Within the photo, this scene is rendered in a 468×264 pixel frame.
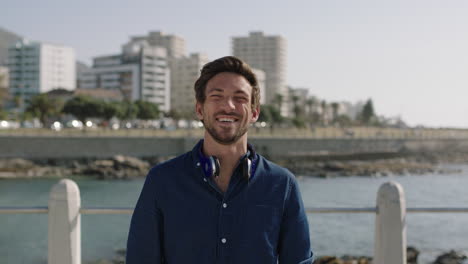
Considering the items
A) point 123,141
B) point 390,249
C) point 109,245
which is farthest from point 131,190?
point 390,249

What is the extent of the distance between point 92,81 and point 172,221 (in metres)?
129

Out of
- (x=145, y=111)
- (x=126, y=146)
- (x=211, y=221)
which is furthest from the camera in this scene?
(x=145, y=111)

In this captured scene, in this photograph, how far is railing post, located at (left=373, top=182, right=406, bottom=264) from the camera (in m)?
4.24

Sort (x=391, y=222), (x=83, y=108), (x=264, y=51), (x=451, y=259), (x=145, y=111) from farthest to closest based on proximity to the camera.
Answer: (x=264, y=51) < (x=145, y=111) < (x=83, y=108) < (x=451, y=259) < (x=391, y=222)

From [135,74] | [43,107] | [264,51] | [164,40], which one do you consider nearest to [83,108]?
[43,107]

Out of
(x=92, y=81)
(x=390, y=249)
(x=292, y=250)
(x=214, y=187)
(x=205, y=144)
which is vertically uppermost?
(x=92, y=81)

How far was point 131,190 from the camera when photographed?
35969mm

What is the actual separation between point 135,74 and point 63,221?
117932 mm

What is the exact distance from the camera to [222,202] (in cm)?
203

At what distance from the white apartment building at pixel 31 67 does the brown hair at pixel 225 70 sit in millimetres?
131920

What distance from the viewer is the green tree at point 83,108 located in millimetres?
74125

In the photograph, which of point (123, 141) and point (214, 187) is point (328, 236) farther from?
point (123, 141)

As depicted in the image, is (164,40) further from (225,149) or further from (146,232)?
(146,232)

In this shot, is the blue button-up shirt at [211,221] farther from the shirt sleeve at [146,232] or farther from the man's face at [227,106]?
the man's face at [227,106]
